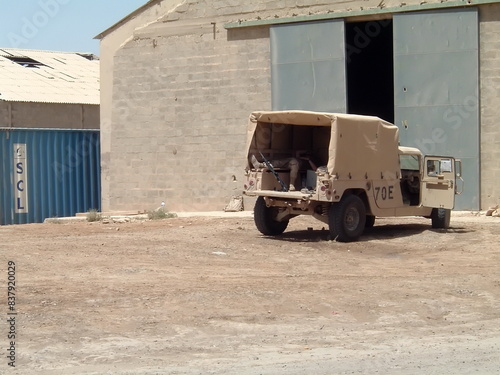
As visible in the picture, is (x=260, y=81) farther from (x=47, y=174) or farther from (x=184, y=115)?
(x=47, y=174)

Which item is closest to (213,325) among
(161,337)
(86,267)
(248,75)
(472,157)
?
(161,337)

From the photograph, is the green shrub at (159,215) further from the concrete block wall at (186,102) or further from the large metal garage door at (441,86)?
the large metal garage door at (441,86)

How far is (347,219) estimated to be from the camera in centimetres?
1664

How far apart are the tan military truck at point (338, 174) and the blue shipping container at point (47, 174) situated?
10195mm

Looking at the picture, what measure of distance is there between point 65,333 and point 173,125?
54.8 ft

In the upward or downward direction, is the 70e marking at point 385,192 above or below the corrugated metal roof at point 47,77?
below

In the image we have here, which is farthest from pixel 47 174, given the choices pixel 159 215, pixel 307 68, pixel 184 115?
pixel 307 68

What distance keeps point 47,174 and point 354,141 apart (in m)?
12.3

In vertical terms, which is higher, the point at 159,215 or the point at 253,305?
the point at 159,215

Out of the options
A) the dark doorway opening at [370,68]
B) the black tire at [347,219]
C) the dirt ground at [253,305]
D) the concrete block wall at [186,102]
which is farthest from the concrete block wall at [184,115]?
the black tire at [347,219]

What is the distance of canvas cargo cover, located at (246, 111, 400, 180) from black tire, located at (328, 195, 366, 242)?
0.47m

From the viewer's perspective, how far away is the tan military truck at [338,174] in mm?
16297

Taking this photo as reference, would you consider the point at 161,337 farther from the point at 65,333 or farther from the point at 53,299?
the point at 53,299

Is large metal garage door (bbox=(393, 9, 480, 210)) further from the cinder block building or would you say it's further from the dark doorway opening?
the dark doorway opening
